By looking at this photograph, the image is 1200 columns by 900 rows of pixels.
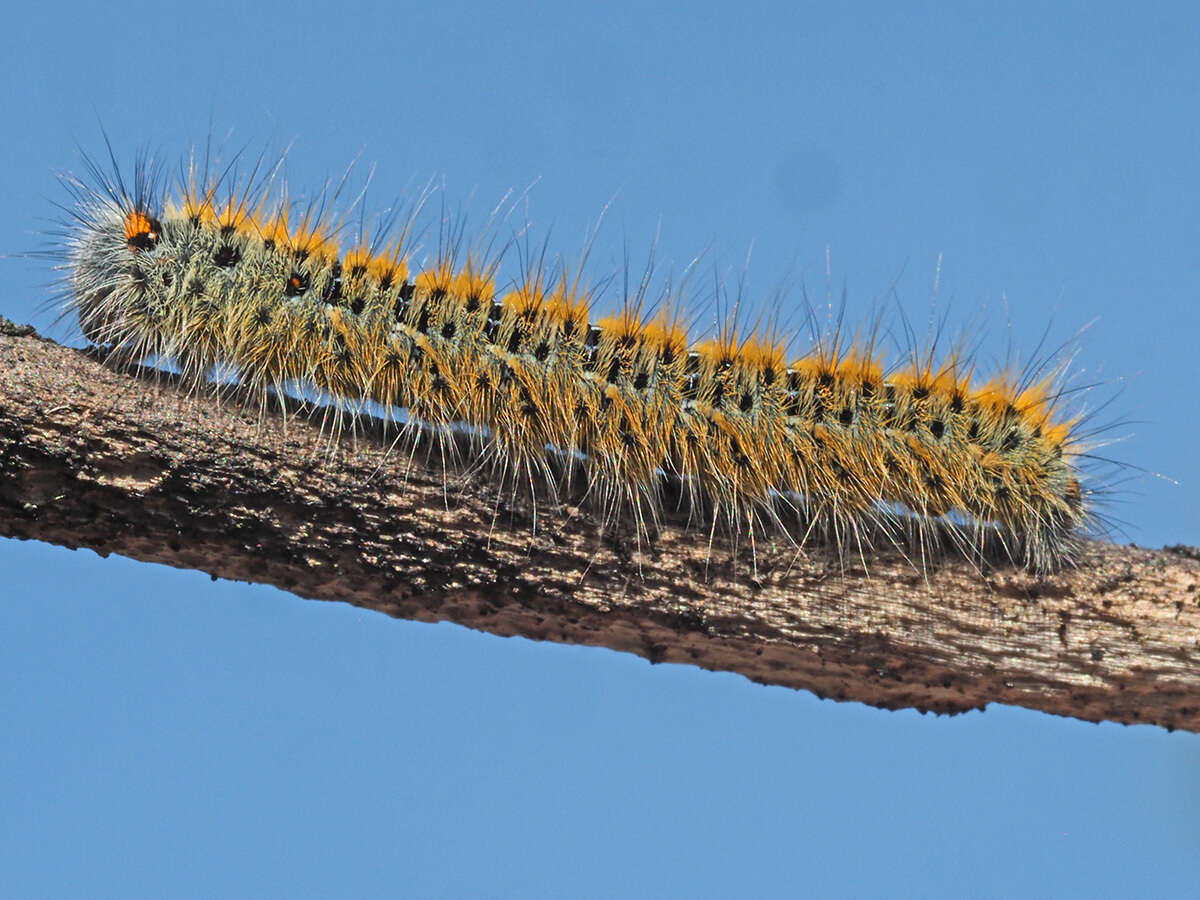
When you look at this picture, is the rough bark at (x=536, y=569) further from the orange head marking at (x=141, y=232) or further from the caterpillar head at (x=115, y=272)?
the orange head marking at (x=141, y=232)

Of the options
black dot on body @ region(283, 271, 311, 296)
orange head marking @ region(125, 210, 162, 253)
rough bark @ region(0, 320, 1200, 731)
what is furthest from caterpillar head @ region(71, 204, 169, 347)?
black dot on body @ region(283, 271, 311, 296)

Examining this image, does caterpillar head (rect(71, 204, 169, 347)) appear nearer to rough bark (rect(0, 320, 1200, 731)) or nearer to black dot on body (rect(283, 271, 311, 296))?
rough bark (rect(0, 320, 1200, 731))

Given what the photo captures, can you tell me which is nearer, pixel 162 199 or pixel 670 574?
pixel 670 574

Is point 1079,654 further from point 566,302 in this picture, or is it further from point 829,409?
point 566,302

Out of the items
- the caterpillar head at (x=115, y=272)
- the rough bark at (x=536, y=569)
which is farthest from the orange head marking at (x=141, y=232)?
the rough bark at (x=536, y=569)

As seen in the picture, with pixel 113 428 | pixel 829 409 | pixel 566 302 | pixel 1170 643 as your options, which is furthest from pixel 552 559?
pixel 1170 643

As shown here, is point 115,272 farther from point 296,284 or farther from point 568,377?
point 568,377
